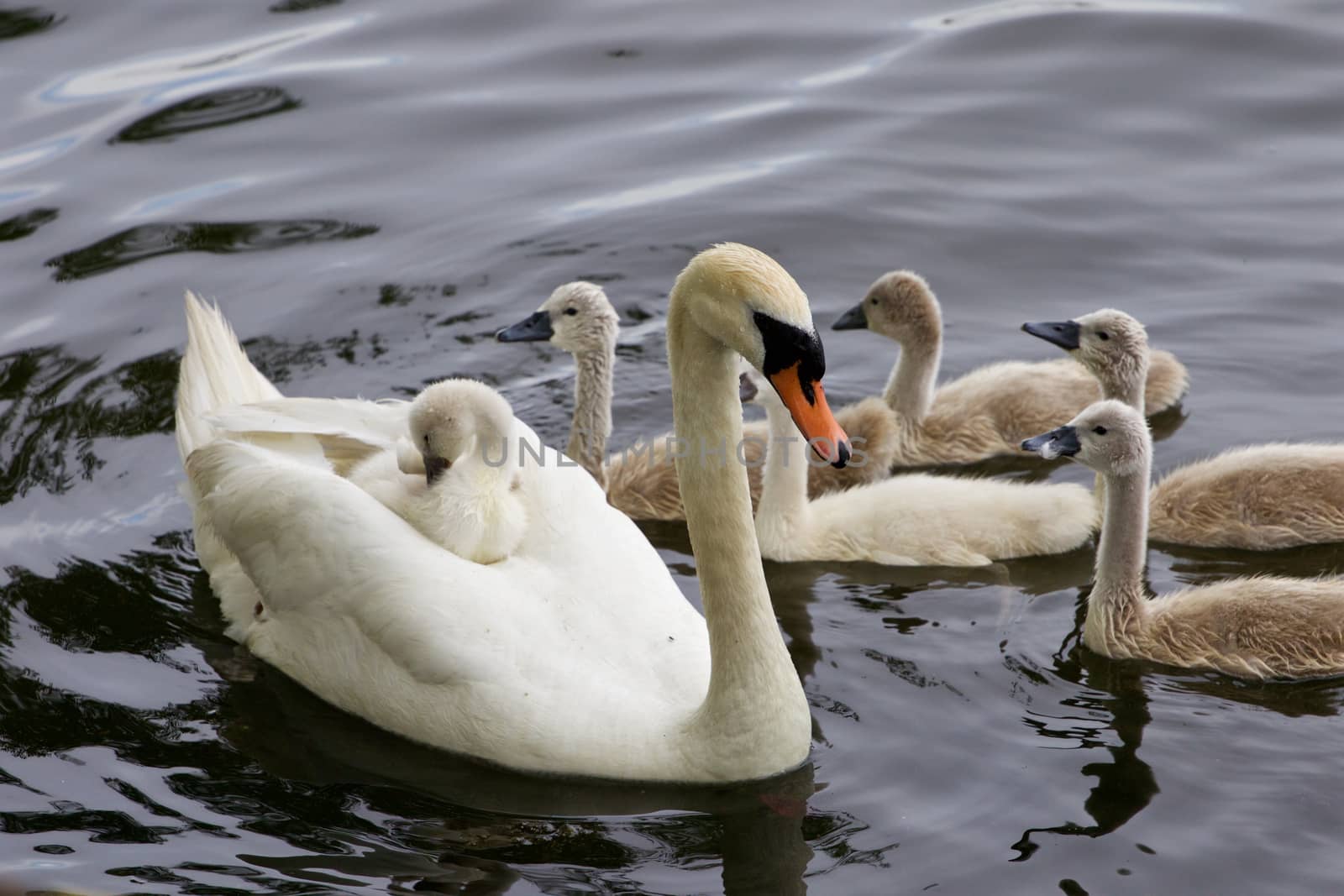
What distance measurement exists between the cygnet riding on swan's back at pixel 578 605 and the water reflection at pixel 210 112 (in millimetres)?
6217

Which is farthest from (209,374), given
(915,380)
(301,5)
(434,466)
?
(301,5)

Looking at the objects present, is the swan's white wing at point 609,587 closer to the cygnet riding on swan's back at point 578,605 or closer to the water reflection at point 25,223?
the cygnet riding on swan's back at point 578,605

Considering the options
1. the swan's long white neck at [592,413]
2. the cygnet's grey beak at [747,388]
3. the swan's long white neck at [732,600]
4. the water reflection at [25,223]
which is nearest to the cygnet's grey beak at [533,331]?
the swan's long white neck at [592,413]

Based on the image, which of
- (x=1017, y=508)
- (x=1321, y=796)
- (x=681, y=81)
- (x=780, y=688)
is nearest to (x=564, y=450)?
(x=1017, y=508)

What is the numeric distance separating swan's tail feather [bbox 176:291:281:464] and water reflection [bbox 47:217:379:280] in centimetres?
299

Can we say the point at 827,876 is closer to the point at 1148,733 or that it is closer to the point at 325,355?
the point at 1148,733

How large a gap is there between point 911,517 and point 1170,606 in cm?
125

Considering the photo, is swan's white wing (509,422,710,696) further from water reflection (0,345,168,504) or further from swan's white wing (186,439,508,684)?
water reflection (0,345,168,504)

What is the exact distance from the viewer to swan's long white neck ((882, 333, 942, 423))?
27.5 ft

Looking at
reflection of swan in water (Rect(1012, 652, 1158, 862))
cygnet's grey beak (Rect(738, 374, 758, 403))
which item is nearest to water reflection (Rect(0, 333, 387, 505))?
cygnet's grey beak (Rect(738, 374, 758, 403))

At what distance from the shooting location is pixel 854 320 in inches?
344

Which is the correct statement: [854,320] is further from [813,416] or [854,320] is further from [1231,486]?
[813,416]

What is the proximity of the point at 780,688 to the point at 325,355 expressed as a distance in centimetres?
456

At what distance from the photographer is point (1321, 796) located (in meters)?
5.74
